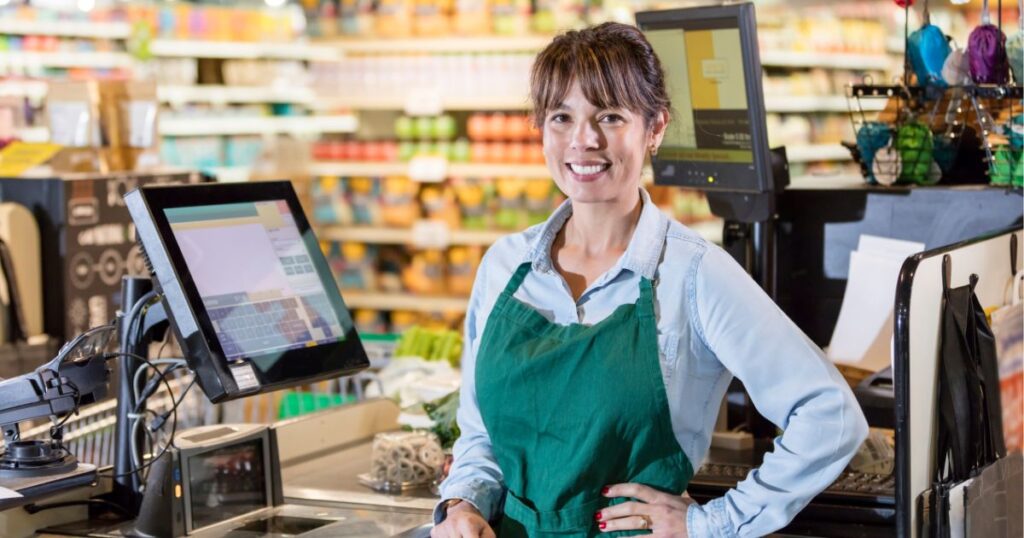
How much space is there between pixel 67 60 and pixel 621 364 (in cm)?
713

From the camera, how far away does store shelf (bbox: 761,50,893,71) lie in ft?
27.3

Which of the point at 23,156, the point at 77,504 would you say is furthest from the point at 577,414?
the point at 23,156

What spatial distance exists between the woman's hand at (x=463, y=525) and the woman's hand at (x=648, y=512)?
0.64 ft

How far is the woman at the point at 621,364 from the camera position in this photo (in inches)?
81.0

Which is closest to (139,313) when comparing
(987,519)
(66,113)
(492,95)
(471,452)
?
(471,452)

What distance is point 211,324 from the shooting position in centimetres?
234

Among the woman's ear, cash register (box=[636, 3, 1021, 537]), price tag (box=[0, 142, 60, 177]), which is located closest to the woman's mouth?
the woman's ear

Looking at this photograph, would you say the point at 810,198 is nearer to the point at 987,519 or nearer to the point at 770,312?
the point at 987,519

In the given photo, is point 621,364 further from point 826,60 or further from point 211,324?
point 826,60

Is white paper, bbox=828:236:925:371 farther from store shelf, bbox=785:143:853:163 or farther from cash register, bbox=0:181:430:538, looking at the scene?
store shelf, bbox=785:143:853:163

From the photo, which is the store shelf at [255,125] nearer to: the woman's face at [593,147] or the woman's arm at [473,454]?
the woman's arm at [473,454]

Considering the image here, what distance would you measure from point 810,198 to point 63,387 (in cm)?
188

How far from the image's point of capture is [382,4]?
8.33 m

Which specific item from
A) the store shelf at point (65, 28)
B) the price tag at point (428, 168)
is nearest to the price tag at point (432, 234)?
the price tag at point (428, 168)
